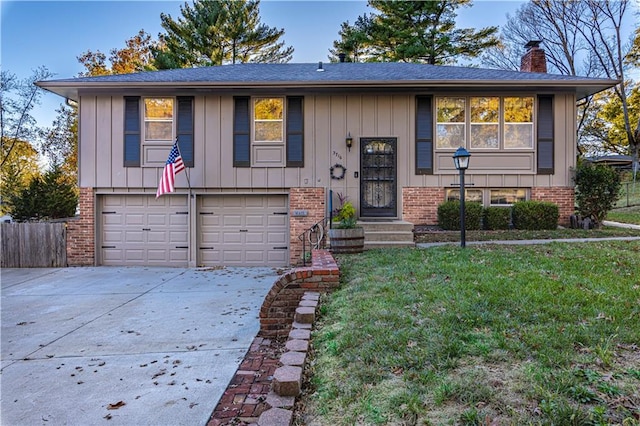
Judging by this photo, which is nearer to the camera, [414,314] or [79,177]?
[414,314]

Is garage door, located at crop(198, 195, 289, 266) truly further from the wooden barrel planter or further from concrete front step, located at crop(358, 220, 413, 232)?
the wooden barrel planter

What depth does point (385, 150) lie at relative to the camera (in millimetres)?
9539

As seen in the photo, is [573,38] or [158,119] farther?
[573,38]

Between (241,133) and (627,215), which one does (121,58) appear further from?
(627,215)

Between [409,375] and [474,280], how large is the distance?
218cm

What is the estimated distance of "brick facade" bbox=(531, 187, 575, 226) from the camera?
30.9 ft

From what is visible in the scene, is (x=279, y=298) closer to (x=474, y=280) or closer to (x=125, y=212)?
(x=474, y=280)

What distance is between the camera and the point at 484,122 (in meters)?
9.49

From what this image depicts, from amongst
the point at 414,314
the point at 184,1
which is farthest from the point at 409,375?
the point at 184,1

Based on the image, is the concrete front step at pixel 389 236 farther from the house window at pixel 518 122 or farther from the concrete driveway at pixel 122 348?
the house window at pixel 518 122

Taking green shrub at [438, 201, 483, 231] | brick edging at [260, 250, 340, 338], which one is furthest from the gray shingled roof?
brick edging at [260, 250, 340, 338]

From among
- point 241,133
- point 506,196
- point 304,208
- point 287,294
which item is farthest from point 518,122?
point 287,294

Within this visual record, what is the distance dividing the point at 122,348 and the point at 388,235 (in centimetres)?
544

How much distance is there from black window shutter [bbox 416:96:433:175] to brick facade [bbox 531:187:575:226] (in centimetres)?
277
